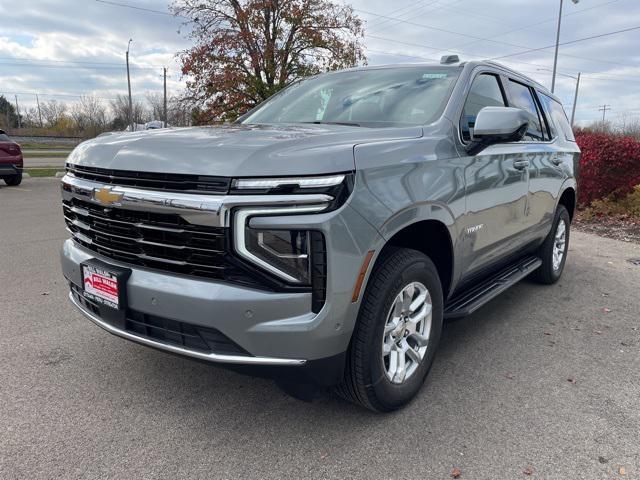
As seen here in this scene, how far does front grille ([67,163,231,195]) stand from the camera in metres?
2.09

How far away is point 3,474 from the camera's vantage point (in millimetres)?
2176

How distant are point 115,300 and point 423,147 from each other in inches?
67.8

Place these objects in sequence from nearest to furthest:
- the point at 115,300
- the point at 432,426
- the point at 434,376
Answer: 1. the point at 115,300
2. the point at 432,426
3. the point at 434,376

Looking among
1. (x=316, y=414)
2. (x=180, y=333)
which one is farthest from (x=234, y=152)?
(x=316, y=414)

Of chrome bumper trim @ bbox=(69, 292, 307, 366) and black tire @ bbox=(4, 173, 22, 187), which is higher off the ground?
chrome bumper trim @ bbox=(69, 292, 307, 366)

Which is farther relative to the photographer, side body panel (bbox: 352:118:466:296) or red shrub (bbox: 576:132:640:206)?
red shrub (bbox: 576:132:640:206)

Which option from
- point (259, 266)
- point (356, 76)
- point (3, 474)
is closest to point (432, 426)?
point (259, 266)

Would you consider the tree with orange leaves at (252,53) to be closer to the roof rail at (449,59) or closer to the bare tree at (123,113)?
the roof rail at (449,59)

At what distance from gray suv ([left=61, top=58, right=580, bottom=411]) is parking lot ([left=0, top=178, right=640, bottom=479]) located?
11.3 inches

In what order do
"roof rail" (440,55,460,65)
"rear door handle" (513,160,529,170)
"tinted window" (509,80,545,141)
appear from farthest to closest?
"tinted window" (509,80,545,141) < "rear door handle" (513,160,529,170) < "roof rail" (440,55,460,65)

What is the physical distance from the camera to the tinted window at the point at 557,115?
4938mm

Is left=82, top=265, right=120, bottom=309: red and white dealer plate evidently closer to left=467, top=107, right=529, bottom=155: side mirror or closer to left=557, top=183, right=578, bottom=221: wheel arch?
left=467, top=107, right=529, bottom=155: side mirror

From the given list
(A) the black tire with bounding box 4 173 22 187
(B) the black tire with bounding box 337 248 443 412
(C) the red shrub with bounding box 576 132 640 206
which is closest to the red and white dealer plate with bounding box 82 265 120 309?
(B) the black tire with bounding box 337 248 443 412

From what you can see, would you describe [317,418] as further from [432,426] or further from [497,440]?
[497,440]
